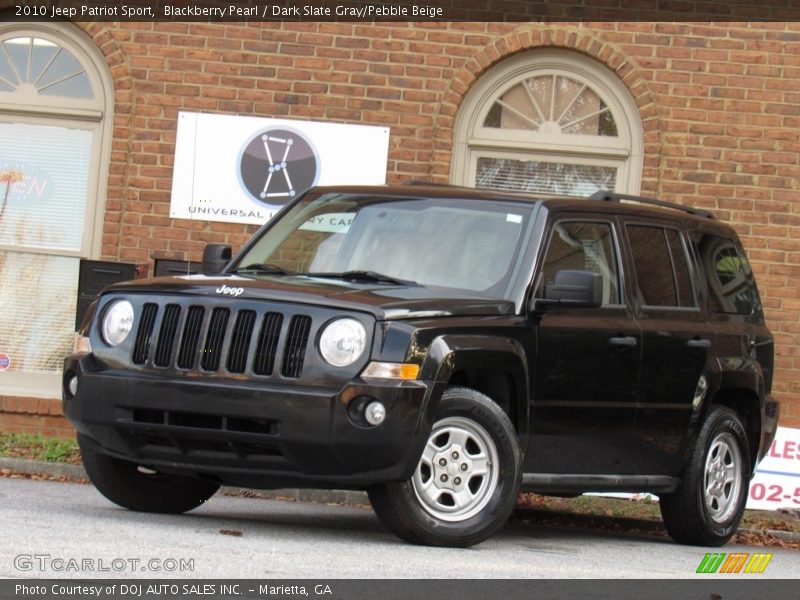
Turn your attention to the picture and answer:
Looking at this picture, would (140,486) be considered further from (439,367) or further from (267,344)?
(439,367)

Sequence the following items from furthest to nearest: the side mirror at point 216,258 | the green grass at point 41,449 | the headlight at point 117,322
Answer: the green grass at point 41,449 → the side mirror at point 216,258 → the headlight at point 117,322

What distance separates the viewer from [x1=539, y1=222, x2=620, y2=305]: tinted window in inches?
341

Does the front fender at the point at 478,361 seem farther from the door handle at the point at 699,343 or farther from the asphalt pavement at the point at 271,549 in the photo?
the door handle at the point at 699,343

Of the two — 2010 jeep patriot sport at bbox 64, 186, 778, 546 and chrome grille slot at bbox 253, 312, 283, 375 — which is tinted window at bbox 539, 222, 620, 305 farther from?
chrome grille slot at bbox 253, 312, 283, 375

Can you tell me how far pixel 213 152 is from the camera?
14.7 meters

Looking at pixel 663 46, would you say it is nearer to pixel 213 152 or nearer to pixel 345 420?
pixel 213 152

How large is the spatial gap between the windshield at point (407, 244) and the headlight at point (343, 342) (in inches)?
33.1

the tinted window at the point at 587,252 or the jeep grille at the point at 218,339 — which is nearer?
the jeep grille at the point at 218,339

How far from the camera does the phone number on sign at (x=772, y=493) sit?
11.9m

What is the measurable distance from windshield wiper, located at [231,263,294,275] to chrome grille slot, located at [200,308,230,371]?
934mm

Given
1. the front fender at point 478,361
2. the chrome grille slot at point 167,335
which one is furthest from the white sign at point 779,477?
the chrome grille slot at point 167,335

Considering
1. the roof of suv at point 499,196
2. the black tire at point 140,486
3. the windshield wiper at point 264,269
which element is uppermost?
the roof of suv at point 499,196

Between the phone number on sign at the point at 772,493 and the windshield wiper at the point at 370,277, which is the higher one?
the windshield wiper at the point at 370,277
